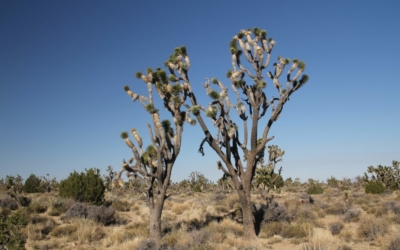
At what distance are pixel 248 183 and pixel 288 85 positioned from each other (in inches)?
165

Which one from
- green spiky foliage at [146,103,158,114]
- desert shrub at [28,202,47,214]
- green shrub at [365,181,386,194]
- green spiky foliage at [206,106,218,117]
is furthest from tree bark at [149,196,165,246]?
green shrub at [365,181,386,194]

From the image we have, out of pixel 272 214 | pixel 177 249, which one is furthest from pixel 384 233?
pixel 177 249

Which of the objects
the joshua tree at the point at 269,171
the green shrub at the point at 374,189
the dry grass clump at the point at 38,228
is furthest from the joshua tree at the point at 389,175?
the dry grass clump at the point at 38,228

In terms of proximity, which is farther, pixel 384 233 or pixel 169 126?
pixel 169 126

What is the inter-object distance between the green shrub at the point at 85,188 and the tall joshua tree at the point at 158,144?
345 inches

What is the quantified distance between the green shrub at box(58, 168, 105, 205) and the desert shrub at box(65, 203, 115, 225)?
3776 millimetres

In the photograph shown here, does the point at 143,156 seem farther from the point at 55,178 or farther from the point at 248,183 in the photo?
the point at 55,178

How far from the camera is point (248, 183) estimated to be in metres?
10.7

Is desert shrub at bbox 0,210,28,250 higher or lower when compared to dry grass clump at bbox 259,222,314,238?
higher

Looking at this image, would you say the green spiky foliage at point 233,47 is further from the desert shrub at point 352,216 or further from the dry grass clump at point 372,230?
the desert shrub at point 352,216

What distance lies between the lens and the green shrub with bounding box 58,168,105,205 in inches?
706

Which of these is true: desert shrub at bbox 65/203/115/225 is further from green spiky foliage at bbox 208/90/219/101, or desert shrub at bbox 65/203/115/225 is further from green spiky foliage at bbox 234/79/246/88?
green spiky foliage at bbox 234/79/246/88

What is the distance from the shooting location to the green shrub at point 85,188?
1794cm

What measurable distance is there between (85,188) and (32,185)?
1939 cm
